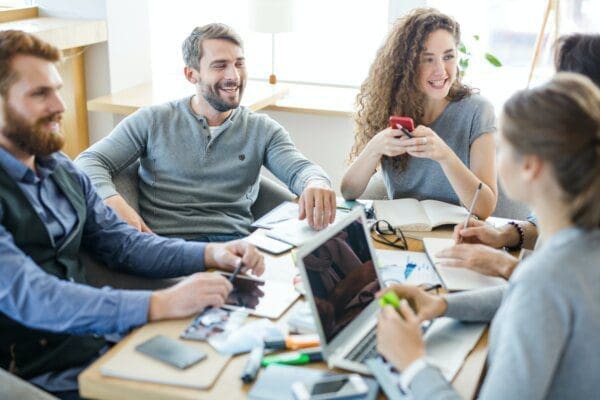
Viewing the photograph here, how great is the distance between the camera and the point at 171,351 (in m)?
1.46

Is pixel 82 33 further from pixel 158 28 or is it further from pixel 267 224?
pixel 267 224

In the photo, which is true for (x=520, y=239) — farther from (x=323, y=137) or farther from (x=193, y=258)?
(x=323, y=137)

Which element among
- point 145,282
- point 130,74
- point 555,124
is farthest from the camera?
point 130,74

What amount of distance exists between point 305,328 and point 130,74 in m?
2.52

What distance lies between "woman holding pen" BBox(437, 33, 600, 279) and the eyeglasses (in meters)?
0.15

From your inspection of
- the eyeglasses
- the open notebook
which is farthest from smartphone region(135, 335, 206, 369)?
the open notebook

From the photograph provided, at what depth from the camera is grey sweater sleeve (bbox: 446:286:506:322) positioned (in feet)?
5.22

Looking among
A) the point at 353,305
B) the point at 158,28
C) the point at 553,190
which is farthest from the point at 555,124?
the point at 158,28

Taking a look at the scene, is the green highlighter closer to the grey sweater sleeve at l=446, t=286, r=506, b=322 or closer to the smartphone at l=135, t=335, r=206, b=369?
the grey sweater sleeve at l=446, t=286, r=506, b=322

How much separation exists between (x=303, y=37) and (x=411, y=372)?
2950 millimetres

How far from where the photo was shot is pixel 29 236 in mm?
1717

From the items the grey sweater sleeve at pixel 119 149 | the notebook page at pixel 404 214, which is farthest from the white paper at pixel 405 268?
the grey sweater sleeve at pixel 119 149

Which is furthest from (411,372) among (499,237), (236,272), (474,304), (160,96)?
(160,96)

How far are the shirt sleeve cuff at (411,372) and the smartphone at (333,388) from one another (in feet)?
0.24
